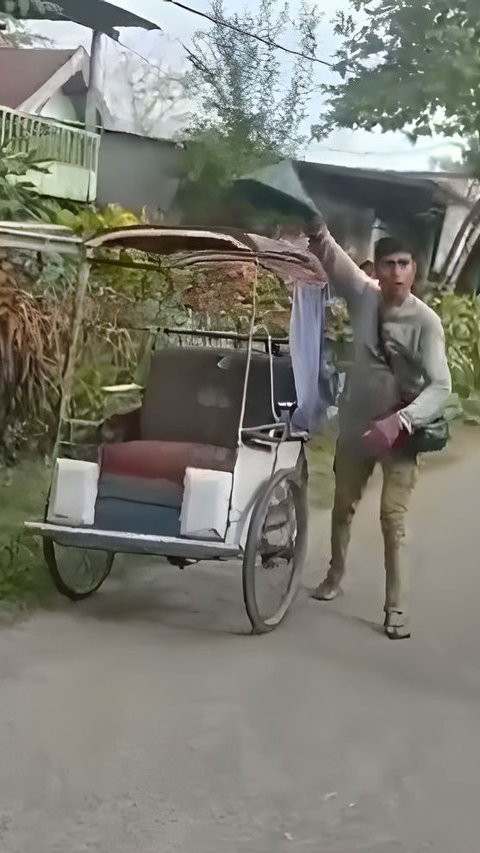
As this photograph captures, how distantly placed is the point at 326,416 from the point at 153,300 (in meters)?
0.41

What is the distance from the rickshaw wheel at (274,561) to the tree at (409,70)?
1.99ft

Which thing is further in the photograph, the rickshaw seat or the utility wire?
the rickshaw seat

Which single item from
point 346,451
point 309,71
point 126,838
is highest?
point 309,71

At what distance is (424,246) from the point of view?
1658 millimetres

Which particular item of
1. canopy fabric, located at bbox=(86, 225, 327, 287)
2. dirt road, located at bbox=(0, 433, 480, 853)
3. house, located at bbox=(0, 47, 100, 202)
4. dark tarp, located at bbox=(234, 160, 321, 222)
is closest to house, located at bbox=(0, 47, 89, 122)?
house, located at bbox=(0, 47, 100, 202)

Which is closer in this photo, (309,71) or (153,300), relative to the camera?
(309,71)

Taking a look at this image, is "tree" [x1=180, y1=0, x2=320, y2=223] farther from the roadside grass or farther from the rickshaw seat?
the roadside grass

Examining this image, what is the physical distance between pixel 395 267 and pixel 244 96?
41 centimetres

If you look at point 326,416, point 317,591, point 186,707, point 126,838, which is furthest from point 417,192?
point 126,838

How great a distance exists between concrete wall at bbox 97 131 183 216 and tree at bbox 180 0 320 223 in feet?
0.12

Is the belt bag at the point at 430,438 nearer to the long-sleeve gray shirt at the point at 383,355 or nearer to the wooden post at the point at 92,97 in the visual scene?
the long-sleeve gray shirt at the point at 383,355

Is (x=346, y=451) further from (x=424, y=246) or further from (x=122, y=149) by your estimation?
(x=122, y=149)

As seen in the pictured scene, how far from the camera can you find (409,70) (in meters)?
1.69

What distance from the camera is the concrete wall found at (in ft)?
5.79
